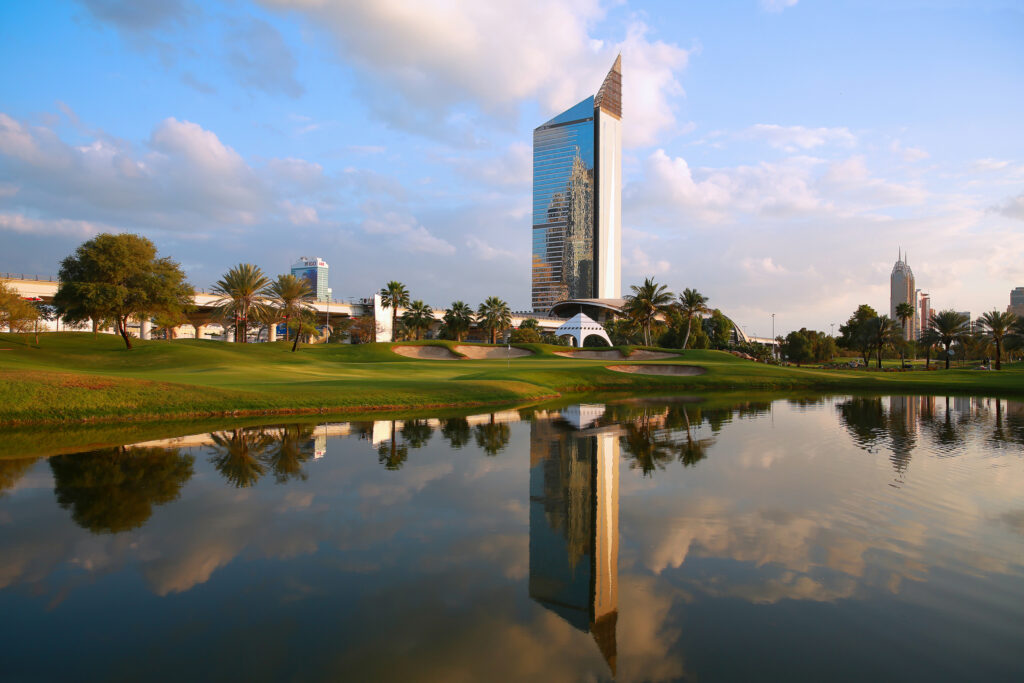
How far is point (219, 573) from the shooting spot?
734 cm

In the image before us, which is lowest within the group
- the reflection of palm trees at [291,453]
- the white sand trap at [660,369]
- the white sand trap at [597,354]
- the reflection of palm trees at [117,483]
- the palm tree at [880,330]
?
the reflection of palm trees at [291,453]

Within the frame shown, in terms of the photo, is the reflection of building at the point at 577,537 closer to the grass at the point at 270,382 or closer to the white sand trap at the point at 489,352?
the grass at the point at 270,382

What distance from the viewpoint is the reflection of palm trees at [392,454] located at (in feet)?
46.5

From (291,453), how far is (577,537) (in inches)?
377

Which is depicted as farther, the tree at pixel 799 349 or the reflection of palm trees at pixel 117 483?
the tree at pixel 799 349

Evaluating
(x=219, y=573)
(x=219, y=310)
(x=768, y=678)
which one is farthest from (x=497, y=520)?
(x=219, y=310)

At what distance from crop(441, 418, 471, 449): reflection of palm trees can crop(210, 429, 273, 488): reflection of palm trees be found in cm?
534

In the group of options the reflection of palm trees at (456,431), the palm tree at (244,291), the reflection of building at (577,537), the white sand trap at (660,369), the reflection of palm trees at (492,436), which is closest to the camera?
the reflection of building at (577,537)

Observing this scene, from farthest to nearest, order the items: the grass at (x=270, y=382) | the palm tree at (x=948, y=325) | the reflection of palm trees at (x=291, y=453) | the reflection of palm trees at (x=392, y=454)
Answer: the palm tree at (x=948, y=325) → the grass at (x=270, y=382) → the reflection of palm trees at (x=392, y=454) → the reflection of palm trees at (x=291, y=453)

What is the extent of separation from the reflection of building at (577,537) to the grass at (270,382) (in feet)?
47.8

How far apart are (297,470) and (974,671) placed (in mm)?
12198

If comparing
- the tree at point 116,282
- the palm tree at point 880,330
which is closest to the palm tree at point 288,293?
the tree at point 116,282

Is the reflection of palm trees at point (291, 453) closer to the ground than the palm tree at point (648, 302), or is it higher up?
closer to the ground

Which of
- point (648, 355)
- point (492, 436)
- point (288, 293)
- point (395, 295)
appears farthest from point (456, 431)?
point (395, 295)
